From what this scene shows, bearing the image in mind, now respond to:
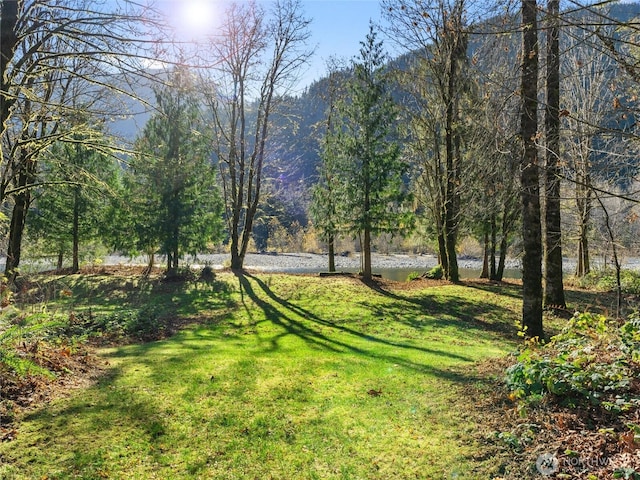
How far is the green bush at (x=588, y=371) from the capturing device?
3.30m

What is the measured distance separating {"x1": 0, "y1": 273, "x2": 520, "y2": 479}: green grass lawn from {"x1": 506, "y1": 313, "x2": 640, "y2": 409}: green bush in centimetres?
64

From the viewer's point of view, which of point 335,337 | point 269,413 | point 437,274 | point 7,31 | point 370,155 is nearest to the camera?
point 269,413

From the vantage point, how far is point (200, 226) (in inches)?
661

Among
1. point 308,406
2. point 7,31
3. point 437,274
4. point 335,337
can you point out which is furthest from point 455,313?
point 7,31

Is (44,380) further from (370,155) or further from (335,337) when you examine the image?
(370,155)

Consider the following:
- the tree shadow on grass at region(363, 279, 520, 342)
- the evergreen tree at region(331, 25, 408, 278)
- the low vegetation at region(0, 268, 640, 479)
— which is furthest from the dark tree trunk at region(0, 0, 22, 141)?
the evergreen tree at region(331, 25, 408, 278)

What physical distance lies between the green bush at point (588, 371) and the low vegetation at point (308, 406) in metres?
0.01

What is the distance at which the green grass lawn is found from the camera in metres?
3.14

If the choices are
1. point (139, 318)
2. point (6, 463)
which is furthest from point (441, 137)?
point (6, 463)

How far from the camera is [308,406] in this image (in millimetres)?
4402

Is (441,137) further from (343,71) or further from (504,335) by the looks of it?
(504,335)

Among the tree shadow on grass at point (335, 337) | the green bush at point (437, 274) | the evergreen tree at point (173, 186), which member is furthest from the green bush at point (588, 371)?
the evergreen tree at point (173, 186)

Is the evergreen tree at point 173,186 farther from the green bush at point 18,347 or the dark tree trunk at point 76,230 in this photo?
the green bush at point 18,347

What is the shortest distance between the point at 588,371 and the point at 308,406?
2.70 meters
